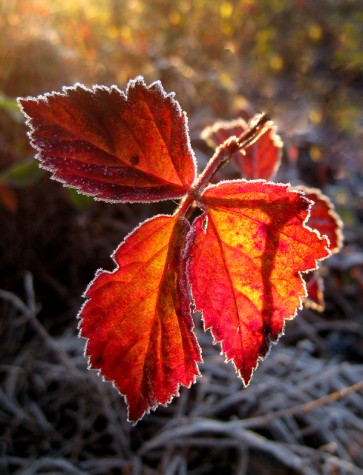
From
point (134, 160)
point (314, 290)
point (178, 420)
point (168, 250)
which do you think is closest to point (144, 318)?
point (168, 250)

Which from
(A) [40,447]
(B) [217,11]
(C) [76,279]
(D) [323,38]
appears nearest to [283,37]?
(D) [323,38]

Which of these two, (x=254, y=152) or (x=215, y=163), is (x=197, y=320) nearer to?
(x=254, y=152)

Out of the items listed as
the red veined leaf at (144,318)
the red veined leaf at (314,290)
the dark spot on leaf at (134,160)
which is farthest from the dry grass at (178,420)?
the dark spot on leaf at (134,160)

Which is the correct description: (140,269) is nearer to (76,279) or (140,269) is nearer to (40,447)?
(40,447)

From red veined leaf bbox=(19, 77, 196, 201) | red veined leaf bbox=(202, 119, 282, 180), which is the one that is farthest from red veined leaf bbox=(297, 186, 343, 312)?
red veined leaf bbox=(19, 77, 196, 201)

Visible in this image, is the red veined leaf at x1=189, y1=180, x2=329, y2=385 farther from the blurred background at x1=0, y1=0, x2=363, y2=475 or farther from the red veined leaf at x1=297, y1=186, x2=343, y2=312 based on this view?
the blurred background at x1=0, y1=0, x2=363, y2=475

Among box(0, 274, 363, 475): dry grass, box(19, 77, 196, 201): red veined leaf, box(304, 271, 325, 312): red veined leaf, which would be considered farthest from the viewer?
box(0, 274, 363, 475): dry grass
